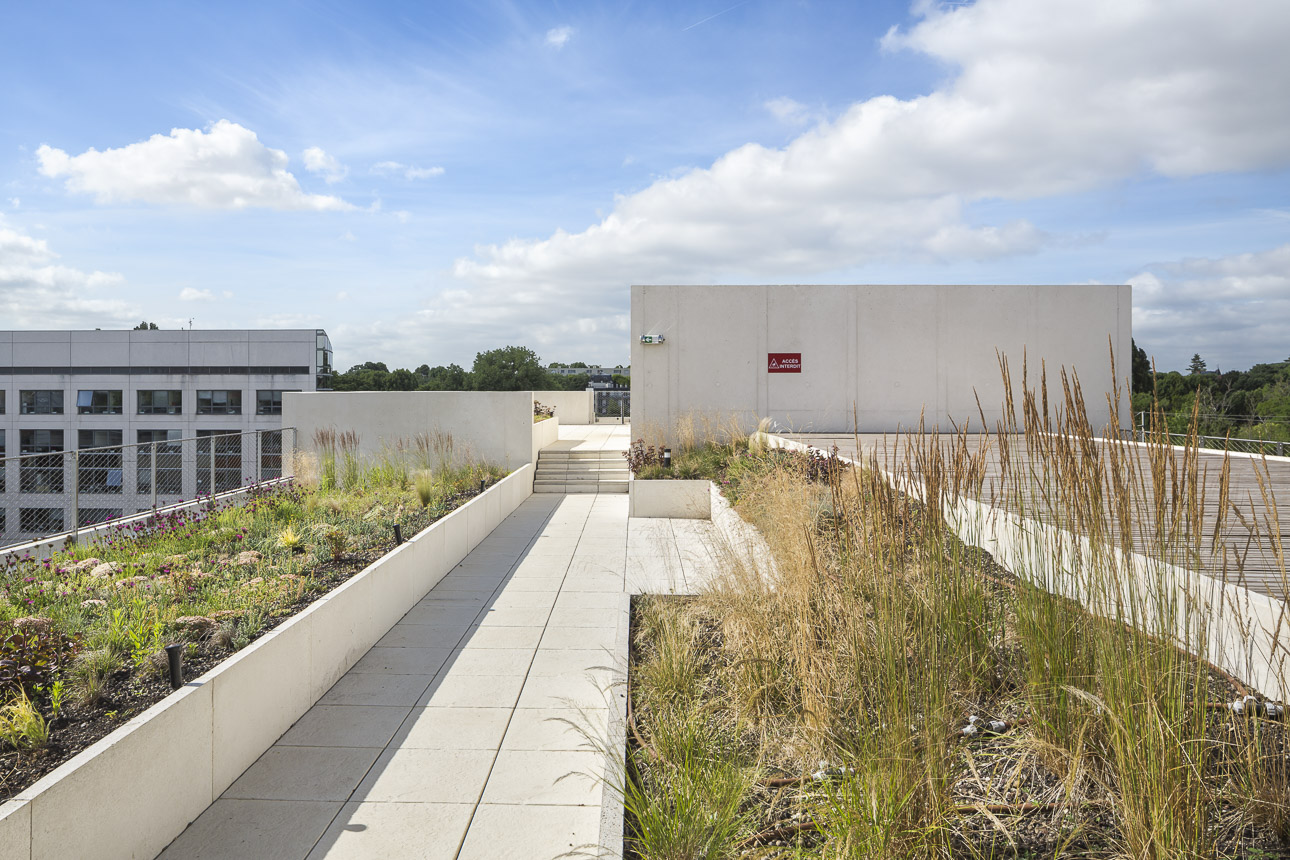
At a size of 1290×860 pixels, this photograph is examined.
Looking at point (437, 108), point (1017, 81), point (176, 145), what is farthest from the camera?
point (176, 145)

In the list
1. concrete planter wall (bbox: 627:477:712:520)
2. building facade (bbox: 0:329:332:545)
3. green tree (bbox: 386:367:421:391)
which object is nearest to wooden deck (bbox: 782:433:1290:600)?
concrete planter wall (bbox: 627:477:712:520)

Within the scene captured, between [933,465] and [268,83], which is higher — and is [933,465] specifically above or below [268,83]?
below

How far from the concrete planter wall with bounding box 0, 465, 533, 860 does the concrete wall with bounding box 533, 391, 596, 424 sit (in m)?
17.8

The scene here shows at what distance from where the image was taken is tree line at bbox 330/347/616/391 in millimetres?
38656

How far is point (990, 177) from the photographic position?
23.9ft

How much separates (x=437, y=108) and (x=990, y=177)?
19.6 ft

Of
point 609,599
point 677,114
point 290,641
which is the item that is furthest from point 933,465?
point 677,114

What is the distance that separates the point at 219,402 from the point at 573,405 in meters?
21.0

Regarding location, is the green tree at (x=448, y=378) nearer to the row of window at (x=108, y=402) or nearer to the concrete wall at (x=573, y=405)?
the row of window at (x=108, y=402)

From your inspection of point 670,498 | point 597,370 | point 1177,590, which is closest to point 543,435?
point 670,498

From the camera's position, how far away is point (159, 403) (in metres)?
31.5

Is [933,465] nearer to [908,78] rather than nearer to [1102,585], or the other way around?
[1102,585]

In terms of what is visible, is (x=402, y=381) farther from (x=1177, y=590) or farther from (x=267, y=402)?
(x=1177, y=590)

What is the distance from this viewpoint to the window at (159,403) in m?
31.2
